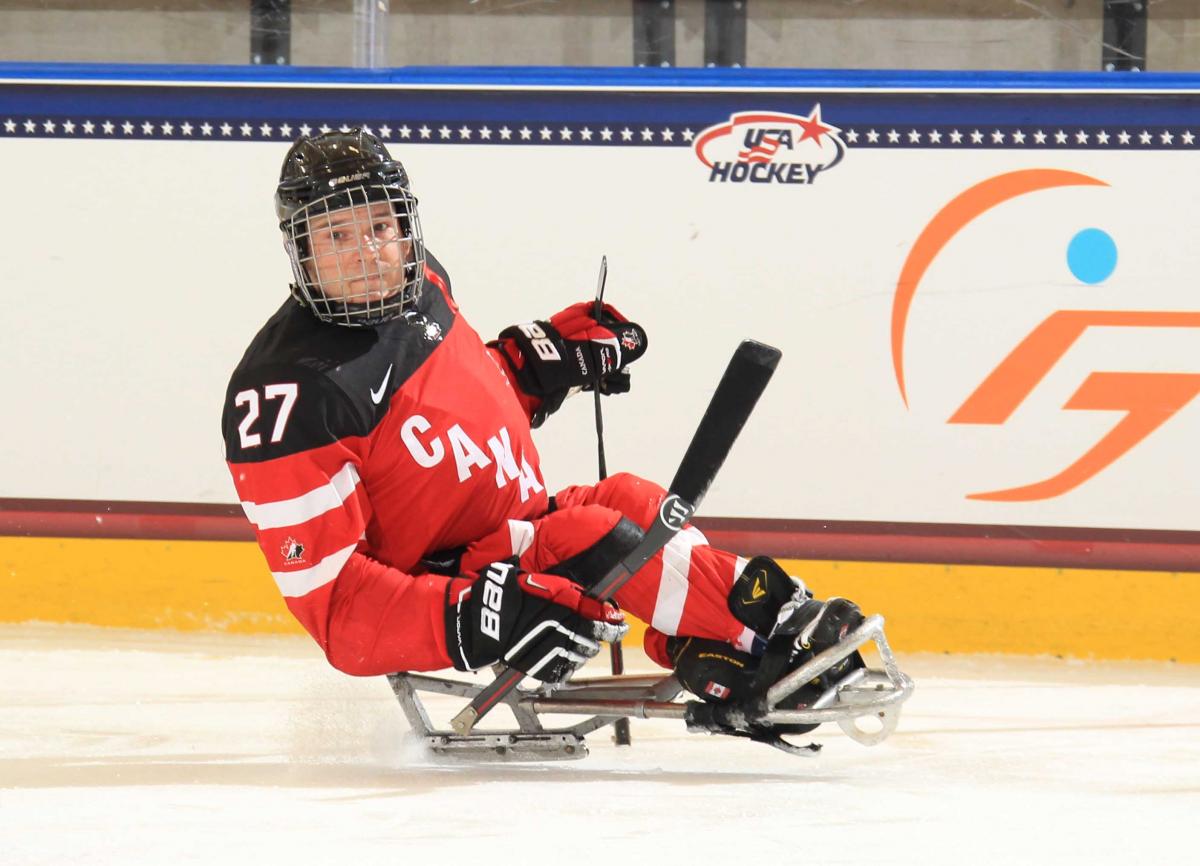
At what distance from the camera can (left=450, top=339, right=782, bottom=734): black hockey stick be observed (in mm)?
2350

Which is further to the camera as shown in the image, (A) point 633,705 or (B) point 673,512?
(A) point 633,705

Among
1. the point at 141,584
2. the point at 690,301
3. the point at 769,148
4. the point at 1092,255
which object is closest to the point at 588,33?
the point at 769,148

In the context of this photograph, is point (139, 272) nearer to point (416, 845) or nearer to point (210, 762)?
point (210, 762)

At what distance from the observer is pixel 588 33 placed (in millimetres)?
3703

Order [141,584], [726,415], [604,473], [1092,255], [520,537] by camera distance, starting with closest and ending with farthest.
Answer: [726,415] < [520,537] < [604,473] < [1092,255] < [141,584]

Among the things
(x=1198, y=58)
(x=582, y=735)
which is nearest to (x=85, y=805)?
(x=582, y=735)

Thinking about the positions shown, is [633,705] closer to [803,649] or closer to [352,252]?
[803,649]

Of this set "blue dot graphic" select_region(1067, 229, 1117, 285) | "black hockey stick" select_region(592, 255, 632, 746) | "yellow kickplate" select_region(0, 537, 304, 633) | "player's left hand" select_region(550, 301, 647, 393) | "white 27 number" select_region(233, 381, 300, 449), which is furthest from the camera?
"yellow kickplate" select_region(0, 537, 304, 633)

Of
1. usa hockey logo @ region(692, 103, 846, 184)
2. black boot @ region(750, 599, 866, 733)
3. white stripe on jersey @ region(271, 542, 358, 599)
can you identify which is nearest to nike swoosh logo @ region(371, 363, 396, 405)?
white stripe on jersey @ region(271, 542, 358, 599)

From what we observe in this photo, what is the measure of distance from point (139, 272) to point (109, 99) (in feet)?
1.38

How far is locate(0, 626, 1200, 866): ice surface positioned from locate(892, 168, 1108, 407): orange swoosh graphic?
781 mm

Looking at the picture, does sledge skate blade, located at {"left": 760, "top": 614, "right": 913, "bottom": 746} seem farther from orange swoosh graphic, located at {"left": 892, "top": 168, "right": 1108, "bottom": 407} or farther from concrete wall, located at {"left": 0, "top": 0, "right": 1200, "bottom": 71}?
concrete wall, located at {"left": 0, "top": 0, "right": 1200, "bottom": 71}

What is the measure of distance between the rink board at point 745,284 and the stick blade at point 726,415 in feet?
4.18

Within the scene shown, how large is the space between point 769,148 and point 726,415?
1.40 metres
